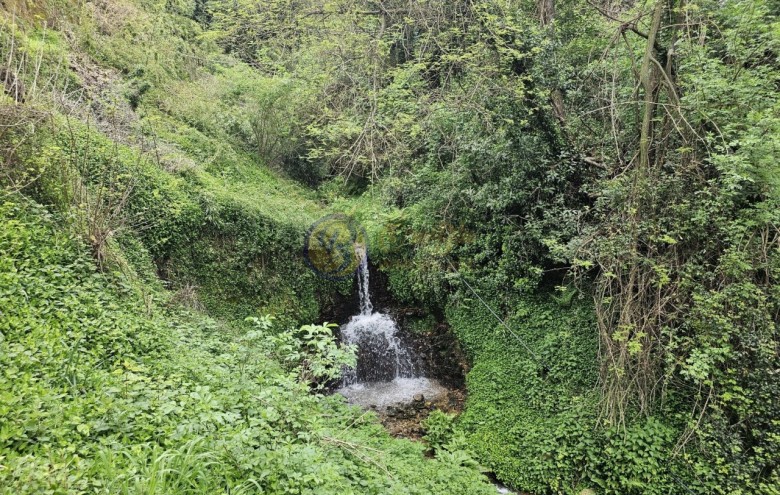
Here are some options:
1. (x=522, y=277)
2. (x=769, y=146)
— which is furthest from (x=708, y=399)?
(x=522, y=277)

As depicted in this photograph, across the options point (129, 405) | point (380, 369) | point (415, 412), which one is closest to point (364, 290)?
point (380, 369)

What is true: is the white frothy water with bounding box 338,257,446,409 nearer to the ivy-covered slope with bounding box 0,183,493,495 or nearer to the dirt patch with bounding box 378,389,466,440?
the dirt patch with bounding box 378,389,466,440

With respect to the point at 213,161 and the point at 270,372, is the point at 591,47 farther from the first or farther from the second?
the point at 213,161

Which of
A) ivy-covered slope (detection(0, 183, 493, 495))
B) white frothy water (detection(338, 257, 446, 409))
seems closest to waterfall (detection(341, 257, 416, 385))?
white frothy water (detection(338, 257, 446, 409))

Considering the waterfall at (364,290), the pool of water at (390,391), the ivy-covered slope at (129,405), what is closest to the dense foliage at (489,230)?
the ivy-covered slope at (129,405)

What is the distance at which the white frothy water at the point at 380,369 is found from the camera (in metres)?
8.33

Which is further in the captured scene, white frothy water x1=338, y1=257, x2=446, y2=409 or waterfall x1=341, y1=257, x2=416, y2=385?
waterfall x1=341, y1=257, x2=416, y2=385

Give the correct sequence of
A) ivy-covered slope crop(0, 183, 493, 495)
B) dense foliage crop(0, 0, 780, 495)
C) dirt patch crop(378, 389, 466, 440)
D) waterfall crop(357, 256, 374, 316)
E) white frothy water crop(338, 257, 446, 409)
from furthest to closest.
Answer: waterfall crop(357, 256, 374, 316) < white frothy water crop(338, 257, 446, 409) < dirt patch crop(378, 389, 466, 440) < dense foliage crop(0, 0, 780, 495) < ivy-covered slope crop(0, 183, 493, 495)

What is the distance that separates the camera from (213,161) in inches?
402

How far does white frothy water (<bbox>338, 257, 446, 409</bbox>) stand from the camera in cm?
833

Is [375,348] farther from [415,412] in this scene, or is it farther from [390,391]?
[415,412]

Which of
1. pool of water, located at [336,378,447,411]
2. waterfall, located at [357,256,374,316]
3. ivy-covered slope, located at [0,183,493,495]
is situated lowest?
pool of water, located at [336,378,447,411]

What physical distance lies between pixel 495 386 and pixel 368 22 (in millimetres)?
7774

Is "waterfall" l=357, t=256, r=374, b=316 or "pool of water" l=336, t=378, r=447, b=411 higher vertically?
"waterfall" l=357, t=256, r=374, b=316
